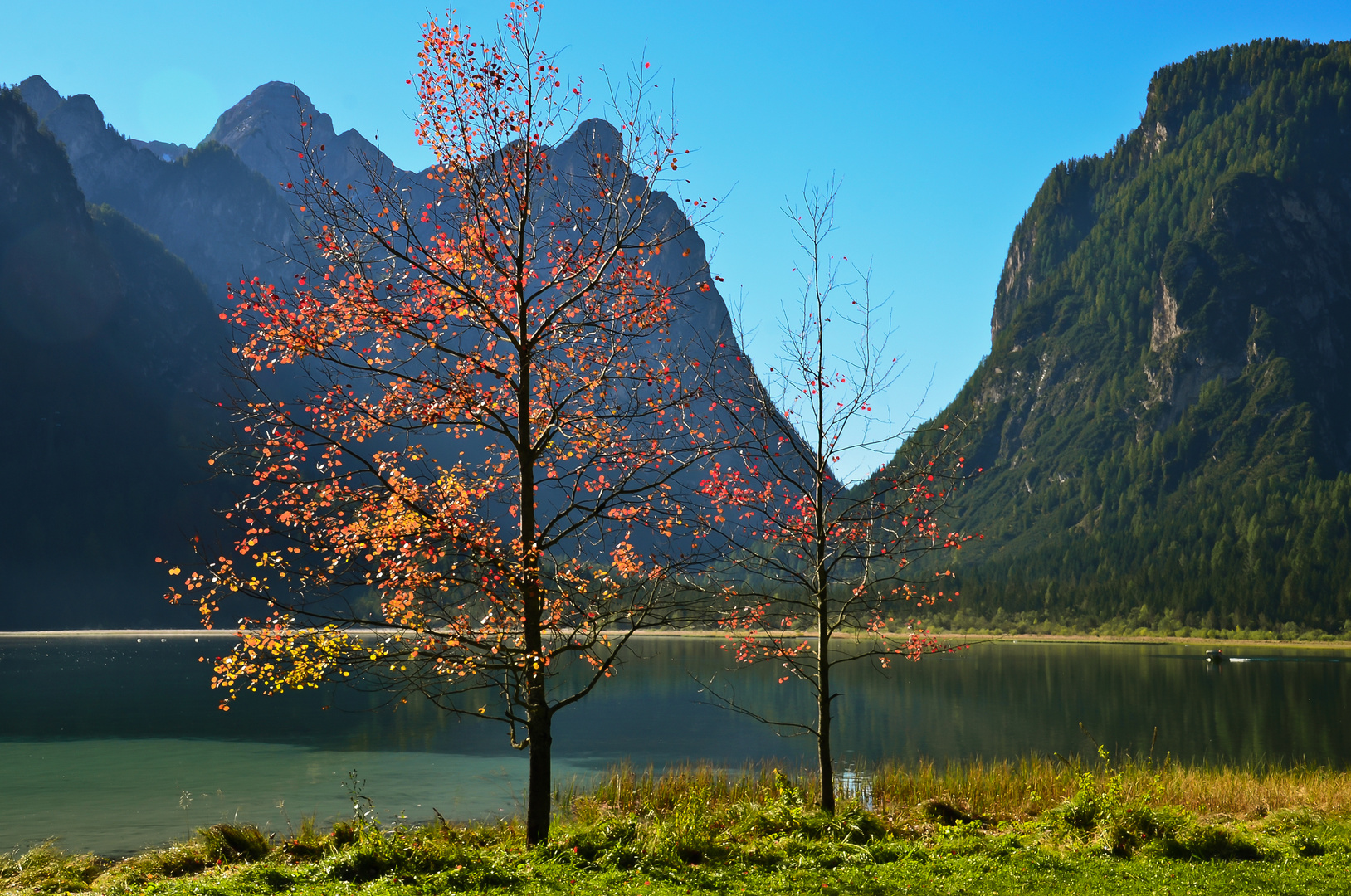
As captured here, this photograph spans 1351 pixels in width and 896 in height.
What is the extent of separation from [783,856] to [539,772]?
3.36 m

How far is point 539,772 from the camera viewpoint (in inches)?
460

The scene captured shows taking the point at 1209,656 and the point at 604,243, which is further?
the point at 1209,656

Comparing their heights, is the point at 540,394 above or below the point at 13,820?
above

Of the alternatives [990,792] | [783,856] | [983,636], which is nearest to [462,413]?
[783,856]

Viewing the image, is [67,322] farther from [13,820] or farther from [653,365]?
[653,365]

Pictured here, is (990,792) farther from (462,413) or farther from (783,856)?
(462,413)

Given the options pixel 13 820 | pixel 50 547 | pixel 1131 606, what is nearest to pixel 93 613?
pixel 50 547

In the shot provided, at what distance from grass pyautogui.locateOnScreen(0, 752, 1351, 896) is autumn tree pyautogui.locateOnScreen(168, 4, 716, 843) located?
5.16 ft

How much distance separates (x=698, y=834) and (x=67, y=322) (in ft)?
732

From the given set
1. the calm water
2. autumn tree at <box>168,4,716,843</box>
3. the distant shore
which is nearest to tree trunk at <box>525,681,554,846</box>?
autumn tree at <box>168,4,716,843</box>

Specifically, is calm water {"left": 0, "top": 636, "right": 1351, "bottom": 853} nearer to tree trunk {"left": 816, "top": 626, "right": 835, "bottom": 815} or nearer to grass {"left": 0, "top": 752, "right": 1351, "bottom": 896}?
grass {"left": 0, "top": 752, "right": 1351, "bottom": 896}

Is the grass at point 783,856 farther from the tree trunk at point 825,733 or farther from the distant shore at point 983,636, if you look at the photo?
the distant shore at point 983,636

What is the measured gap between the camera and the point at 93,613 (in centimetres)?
15462

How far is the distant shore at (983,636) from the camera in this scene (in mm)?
106062
